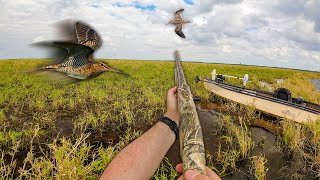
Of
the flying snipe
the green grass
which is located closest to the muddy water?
the green grass

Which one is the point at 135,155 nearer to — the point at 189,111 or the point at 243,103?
the point at 189,111

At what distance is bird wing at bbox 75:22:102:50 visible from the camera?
9.07ft

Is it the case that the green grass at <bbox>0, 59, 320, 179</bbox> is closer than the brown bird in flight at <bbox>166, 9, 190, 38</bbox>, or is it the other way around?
the brown bird in flight at <bbox>166, 9, 190, 38</bbox>

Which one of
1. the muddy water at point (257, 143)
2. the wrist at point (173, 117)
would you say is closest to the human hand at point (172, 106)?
the wrist at point (173, 117)

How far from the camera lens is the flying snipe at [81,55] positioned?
2744 mm

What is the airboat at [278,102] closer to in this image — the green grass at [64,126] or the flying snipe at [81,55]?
the green grass at [64,126]

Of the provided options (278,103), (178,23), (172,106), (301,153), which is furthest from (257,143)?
(172,106)

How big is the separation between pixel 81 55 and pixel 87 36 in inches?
10.7

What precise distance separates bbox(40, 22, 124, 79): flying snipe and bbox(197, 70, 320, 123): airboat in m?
6.34

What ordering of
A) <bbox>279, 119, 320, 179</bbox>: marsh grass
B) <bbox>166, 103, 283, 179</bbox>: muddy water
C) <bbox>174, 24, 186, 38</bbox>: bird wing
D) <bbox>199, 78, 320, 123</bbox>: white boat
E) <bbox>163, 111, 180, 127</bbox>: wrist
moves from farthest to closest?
<bbox>199, 78, 320, 123</bbox>: white boat, <bbox>166, 103, 283, 179</bbox>: muddy water, <bbox>279, 119, 320, 179</bbox>: marsh grass, <bbox>174, 24, 186, 38</bbox>: bird wing, <bbox>163, 111, 180, 127</bbox>: wrist

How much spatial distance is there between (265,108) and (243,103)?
86 centimetres

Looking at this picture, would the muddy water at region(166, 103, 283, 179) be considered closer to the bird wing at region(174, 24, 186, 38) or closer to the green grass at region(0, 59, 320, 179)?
the green grass at region(0, 59, 320, 179)

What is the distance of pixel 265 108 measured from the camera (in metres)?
8.96

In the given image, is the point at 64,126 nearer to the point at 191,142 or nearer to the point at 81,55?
the point at 81,55
